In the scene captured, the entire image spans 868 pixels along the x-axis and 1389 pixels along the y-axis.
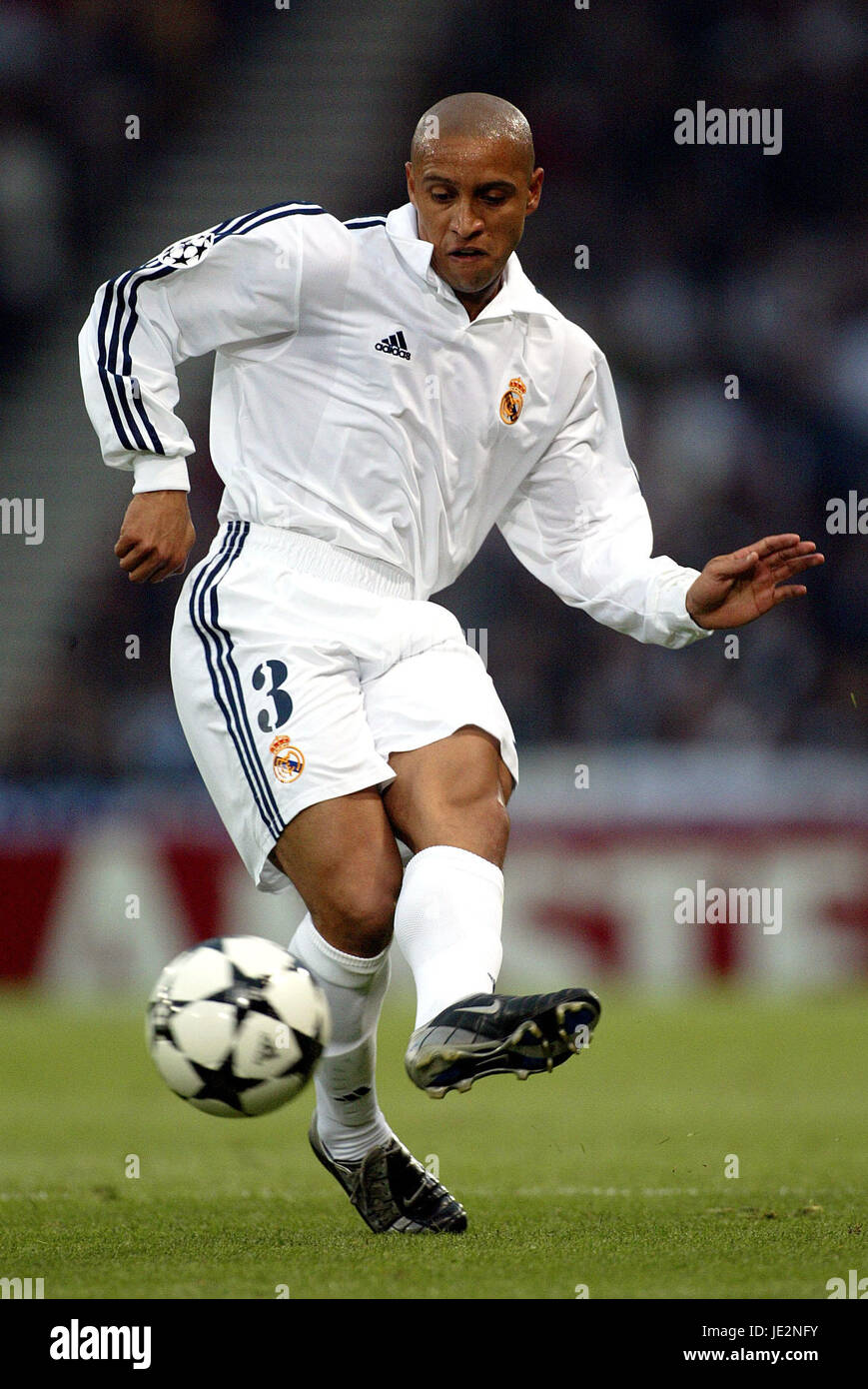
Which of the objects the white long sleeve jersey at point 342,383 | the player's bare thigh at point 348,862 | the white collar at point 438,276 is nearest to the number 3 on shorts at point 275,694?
the player's bare thigh at point 348,862

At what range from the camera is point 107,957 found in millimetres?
9633

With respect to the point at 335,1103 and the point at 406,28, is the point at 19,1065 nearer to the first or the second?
the point at 335,1103

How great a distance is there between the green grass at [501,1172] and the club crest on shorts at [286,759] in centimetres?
95

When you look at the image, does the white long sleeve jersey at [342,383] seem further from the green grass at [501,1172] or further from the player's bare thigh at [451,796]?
the green grass at [501,1172]

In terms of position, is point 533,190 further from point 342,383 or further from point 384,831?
point 384,831

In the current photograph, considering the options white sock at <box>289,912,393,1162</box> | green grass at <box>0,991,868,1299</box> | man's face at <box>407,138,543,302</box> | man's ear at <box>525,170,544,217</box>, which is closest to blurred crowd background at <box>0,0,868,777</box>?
green grass at <box>0,991,868,1299</box>

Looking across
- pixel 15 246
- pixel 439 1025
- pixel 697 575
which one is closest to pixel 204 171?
pixel 15 246

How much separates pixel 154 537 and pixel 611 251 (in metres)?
8.38

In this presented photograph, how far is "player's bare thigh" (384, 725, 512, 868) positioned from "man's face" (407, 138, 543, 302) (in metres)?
0.99

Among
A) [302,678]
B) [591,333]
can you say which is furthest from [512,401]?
[591,333]

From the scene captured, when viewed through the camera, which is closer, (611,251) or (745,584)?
(745,584)

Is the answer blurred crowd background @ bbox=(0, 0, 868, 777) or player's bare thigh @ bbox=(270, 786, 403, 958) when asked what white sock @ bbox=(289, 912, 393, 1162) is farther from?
blurred crowd background @ bbox=(0, 0, 868, 777)

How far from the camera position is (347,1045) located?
396 cm

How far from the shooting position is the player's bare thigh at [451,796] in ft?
11.7
